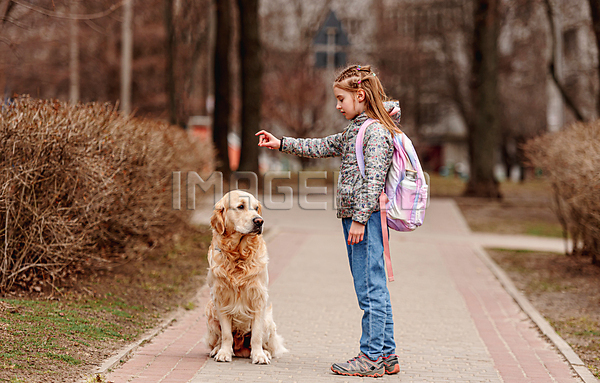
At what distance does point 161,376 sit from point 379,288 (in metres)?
1.69

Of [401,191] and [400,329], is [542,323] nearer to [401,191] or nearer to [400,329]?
[400,329]

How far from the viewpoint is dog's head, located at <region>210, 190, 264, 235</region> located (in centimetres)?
513

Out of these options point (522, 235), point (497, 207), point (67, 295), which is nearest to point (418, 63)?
point (497, 207)

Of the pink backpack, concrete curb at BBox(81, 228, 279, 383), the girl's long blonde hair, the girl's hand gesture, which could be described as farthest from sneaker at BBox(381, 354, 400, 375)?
concrete curb at BBox(81, 228, 279, 383)

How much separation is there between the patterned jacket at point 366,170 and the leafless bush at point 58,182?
117 inches

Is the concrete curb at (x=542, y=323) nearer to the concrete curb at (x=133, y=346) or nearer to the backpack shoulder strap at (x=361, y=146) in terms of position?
the backpack shoulder strap at (x=361, y=146)

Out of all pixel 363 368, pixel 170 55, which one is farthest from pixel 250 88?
pixel 363 368

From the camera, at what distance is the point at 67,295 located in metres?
7.01

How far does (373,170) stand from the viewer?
498 centimetres

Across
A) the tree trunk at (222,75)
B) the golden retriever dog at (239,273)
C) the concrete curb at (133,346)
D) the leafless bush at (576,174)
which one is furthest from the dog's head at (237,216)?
the tree trunk at (222,75)

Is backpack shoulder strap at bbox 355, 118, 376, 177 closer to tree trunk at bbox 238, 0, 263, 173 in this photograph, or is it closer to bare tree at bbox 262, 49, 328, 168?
→ tree trunk at bbox 238, 0, 263, 173

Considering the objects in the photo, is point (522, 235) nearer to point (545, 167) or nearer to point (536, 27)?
point (545, 167)

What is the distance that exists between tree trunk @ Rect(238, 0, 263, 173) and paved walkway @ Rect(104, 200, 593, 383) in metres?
7.08

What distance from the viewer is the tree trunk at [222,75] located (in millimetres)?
21078
